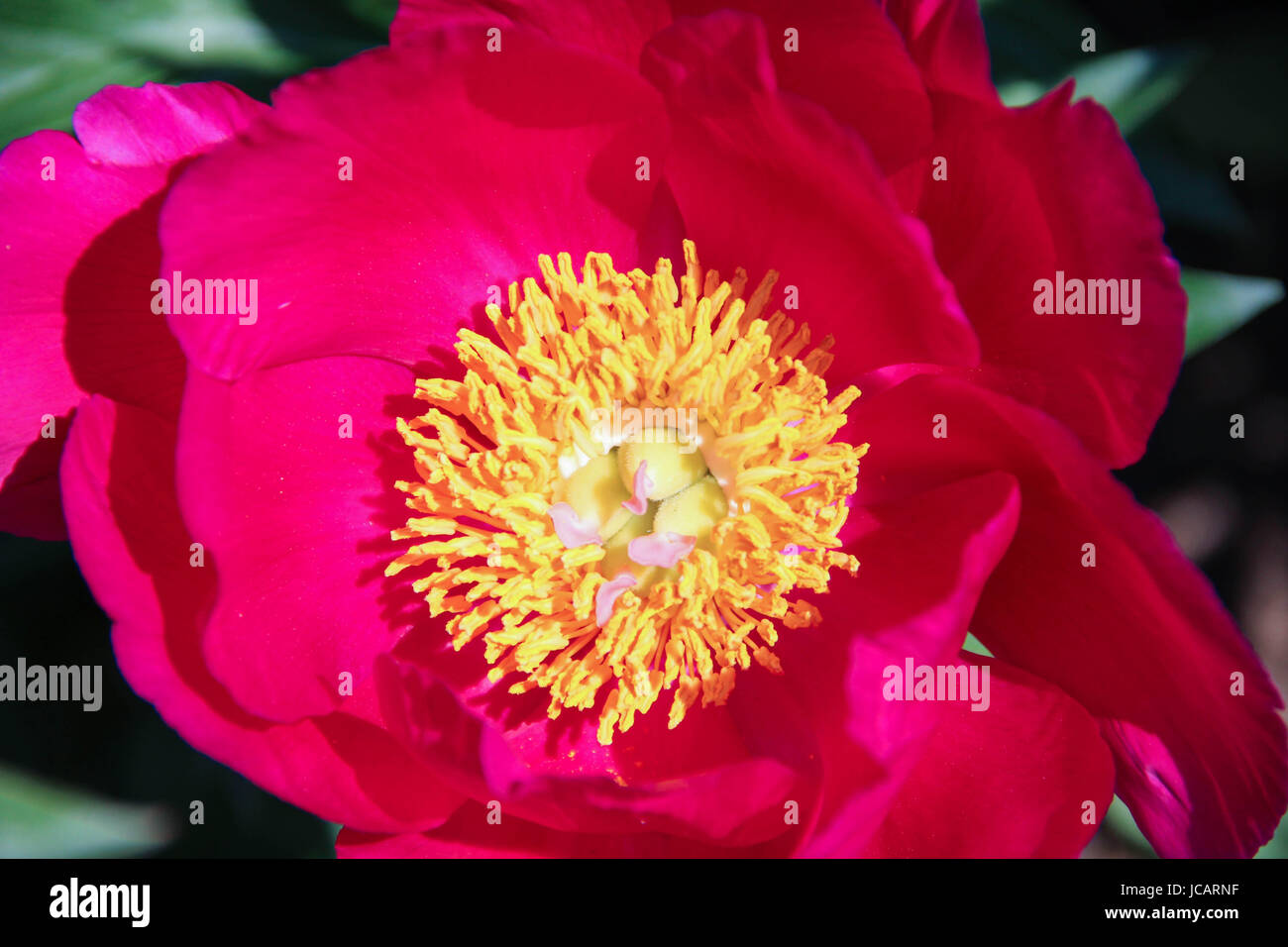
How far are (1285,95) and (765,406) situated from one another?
1101 mm

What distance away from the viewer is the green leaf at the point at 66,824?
58.5 inches

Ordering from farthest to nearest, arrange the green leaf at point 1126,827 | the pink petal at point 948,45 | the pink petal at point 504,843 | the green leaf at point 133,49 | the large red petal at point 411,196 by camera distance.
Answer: the green leaf at point 1126,827, the green leaf at point 133,49, the pink petal at point 504,843, the large red petal at point 411,196, the pink petal at point 948,45

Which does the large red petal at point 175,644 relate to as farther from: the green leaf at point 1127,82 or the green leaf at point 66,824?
the green leaf at point 1127,82

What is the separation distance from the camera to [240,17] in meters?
1.50

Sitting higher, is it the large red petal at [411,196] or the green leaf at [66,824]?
the large red petal at [411,196]

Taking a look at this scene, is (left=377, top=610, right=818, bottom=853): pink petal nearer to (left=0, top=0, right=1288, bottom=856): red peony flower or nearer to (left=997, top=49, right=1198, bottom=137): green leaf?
(left=0, top=0, right=1288, bottom=856): red peony flower

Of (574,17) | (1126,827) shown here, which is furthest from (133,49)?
(1126,827)

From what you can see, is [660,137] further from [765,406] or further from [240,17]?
[240,17]

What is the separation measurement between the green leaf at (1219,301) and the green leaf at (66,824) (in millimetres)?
1622

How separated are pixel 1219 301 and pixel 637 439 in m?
0.83

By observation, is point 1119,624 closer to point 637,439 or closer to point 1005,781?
point 1005,781

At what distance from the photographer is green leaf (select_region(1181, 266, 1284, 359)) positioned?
1.46 meters

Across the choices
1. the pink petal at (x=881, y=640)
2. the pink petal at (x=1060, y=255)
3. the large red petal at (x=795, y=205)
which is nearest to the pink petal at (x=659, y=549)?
the pink petal at (x=881, y=640)
